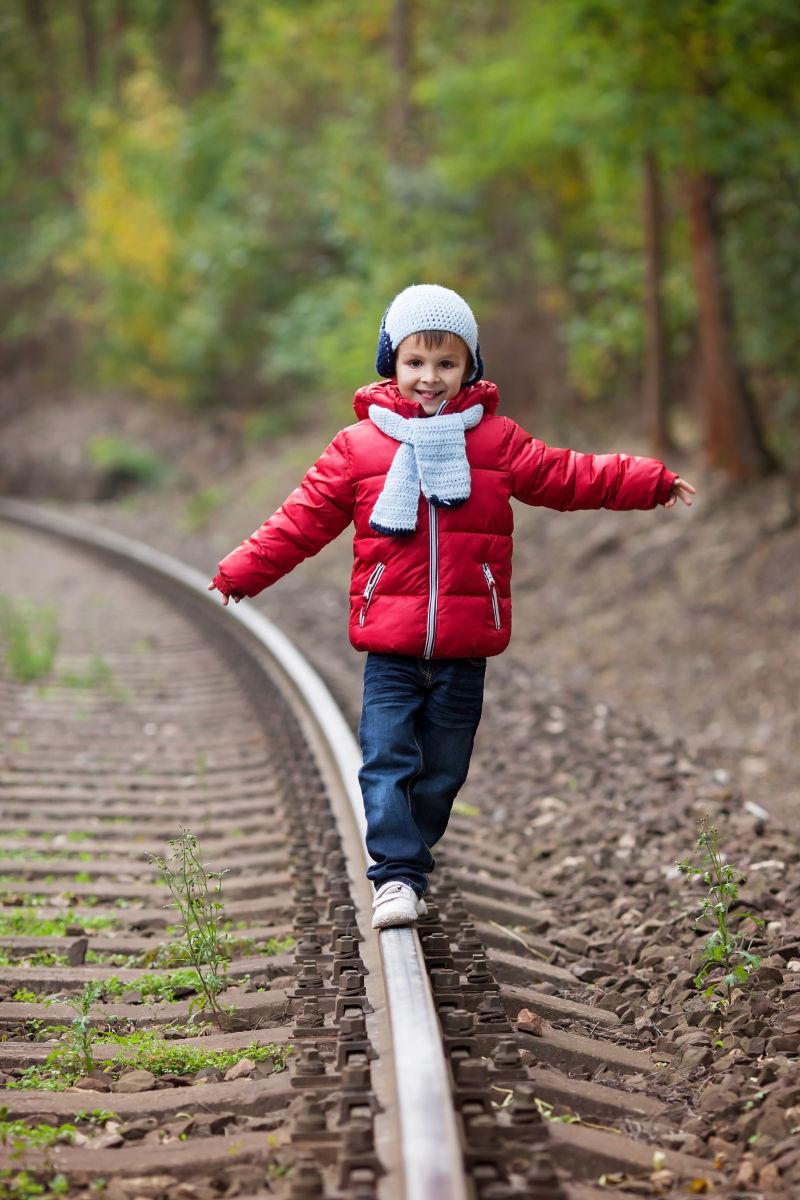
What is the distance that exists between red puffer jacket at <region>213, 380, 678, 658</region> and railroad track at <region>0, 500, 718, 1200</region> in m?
0.79

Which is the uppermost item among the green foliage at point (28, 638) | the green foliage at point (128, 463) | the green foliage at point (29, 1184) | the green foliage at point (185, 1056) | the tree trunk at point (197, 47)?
the tree trunk at point (197, 47)

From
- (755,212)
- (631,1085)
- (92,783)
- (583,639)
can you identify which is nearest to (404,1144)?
(631,1085)

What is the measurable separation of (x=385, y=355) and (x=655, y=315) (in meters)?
8.37

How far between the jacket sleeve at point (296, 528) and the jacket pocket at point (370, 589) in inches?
6.7

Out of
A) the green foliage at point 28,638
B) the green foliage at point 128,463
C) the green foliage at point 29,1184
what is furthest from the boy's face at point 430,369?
the green foliage at point 128,463

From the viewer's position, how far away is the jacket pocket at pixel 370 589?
3.52m

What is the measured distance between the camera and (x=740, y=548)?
9734 mm

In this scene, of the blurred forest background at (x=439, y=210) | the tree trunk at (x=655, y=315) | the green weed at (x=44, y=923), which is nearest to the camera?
the green weed at (x=44, y=923)

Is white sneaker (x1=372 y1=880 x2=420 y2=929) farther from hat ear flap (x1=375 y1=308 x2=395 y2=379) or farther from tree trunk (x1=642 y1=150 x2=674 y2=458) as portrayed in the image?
tree trunk (x1=642 y1=150 x2=674 y2=458)

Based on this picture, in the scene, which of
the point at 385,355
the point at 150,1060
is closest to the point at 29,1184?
the point at 150,1060

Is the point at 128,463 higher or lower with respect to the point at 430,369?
higher

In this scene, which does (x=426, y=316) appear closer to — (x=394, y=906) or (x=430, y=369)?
(x=430, y=369)

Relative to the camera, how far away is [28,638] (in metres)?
9.13

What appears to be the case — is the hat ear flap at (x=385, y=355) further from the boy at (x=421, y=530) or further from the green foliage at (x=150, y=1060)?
the green foliage at (x=150, y=1060)
